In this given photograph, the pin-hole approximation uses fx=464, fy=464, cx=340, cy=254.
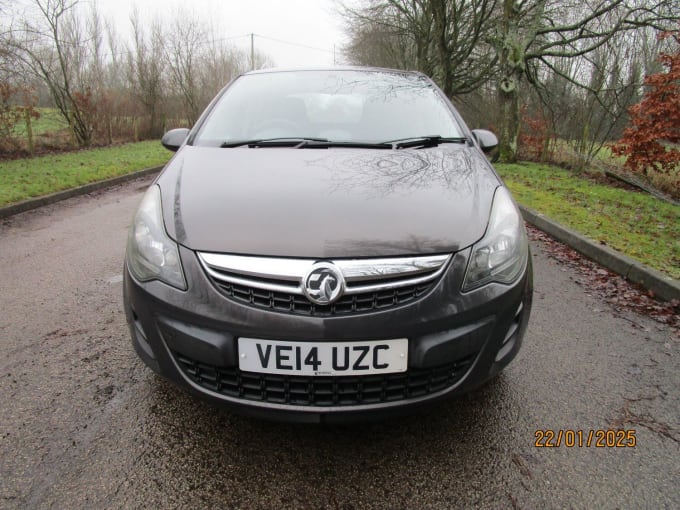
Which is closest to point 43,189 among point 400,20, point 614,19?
point 614,19

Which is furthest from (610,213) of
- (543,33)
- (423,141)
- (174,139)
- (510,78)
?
(543,33)

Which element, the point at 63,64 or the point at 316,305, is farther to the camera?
the point at 63,64

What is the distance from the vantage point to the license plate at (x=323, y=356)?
1439mm

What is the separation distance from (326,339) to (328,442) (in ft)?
1.84

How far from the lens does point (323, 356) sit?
1.44 metres

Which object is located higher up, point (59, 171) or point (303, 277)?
point (303, 277)

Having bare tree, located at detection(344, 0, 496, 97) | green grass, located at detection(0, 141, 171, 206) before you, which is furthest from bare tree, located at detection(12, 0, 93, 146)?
bare tree, located at detection(344, 0, 496, 97)

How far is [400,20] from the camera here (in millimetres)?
19703

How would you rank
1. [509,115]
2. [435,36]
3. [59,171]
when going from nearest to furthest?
[59,171] → [509,115] → [435,36]

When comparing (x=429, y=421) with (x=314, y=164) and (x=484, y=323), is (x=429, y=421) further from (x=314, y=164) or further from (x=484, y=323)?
(x=314, y=164)

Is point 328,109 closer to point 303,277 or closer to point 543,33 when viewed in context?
point 303,277

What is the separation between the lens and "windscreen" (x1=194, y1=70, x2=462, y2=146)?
2.54 m

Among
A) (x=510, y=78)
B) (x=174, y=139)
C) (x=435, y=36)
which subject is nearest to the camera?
(x=174, y=139)
